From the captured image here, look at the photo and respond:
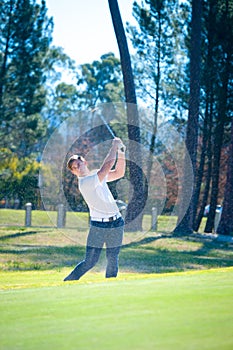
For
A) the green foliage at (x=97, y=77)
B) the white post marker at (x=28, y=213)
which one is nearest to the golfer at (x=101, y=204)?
the white post marker at (x=28, y=213)

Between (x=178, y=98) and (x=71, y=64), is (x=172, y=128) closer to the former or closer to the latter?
(x=178, y=98)

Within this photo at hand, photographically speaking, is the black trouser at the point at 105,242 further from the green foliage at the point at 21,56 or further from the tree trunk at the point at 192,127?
the green foliage at the point at 21,56

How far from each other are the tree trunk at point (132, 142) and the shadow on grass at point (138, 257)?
1.23m

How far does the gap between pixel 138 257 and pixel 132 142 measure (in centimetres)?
544

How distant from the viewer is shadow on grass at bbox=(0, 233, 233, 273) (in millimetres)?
12453

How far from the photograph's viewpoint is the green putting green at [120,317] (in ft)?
12.7

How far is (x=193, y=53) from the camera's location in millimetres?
20766

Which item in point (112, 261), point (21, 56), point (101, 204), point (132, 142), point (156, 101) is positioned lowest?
point (112, 261)

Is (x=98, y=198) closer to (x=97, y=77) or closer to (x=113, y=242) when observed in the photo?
(x=113, y=242)

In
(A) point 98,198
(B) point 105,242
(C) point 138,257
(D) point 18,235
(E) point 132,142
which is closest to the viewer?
(A) point 98,198

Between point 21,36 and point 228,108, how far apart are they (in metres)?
10.7

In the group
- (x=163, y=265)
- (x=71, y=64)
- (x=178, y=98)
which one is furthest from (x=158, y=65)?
(x=71, y=64)

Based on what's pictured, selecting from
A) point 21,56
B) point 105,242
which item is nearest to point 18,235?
point 105,242

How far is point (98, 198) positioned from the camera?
7727 mm
